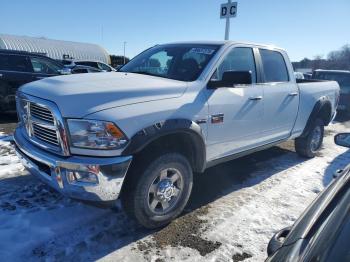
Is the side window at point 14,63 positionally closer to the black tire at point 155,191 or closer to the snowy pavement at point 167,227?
the snowy pavement at point 167,227

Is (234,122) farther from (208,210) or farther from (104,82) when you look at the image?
(104,82)

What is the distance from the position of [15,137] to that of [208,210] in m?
2.38

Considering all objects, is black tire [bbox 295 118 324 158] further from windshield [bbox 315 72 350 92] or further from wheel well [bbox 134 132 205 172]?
windshield [bbox 315 72 350 92]

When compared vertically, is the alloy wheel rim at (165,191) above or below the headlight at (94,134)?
below

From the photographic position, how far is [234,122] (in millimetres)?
3965

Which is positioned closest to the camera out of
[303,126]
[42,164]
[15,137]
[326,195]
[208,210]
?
[326,195]

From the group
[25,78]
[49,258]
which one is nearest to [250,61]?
[49,258]

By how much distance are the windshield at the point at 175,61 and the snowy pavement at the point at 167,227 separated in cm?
164

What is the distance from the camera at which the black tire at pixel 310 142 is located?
20.2 feet

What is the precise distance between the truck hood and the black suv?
4572 millimetres

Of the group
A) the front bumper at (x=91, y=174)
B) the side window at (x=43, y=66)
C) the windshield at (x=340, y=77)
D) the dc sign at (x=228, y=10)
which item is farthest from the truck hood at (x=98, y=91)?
the windshield at (x=340, y=77)

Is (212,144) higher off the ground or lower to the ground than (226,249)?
higher

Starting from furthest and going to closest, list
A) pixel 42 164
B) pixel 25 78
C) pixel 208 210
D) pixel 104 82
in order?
pixel 25 78
pixel 208 210
pixel 104 82
pixel 42 164

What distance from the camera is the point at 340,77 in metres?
12.2
